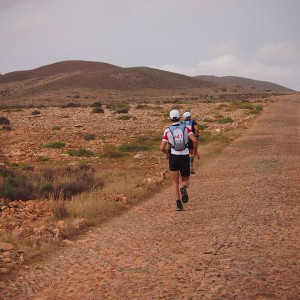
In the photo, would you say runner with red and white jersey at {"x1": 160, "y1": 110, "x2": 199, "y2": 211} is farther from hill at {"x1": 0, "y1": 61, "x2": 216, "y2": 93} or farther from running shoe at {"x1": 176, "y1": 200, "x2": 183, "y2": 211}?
hill at {"x1": 0, "y1": 61, "x2": 216, "y2": 93}

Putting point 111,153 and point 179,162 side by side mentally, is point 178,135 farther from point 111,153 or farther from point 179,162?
point 111,153

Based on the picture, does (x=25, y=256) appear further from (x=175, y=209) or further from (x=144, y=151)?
(x=144, y=151)

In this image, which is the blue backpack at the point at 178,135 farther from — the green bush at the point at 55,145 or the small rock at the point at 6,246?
the green bush at the point at 55,145

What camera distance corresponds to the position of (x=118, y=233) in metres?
8.27

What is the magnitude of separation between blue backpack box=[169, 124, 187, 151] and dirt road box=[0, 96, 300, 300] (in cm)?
131

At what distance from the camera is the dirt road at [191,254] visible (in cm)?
551

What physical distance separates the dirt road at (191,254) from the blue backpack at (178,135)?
1.31 meters

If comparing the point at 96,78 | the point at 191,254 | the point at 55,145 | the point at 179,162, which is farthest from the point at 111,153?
the point at 96,78

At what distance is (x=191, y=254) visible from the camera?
6.76 metres

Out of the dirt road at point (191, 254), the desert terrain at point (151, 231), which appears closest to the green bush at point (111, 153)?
the desert terrain at point (151, 231)

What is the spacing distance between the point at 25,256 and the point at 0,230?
181cm

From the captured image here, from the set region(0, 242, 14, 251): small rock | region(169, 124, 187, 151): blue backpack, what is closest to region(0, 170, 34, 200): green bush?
region(169, 124, 187, 151): blue backpack

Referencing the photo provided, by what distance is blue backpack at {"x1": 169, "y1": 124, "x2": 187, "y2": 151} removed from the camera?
976 cm

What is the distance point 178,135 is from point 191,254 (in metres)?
3.50
